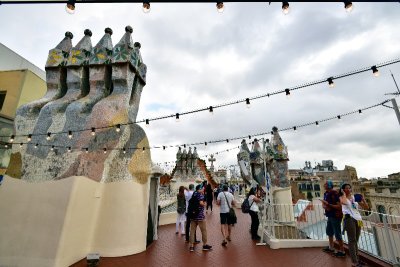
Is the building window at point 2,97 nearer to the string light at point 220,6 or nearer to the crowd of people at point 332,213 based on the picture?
the crowd of people at point 332,213

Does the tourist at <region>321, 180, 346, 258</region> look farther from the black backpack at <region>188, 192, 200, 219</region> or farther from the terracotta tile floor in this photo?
the black backpack at <region>188, 192, 200, 219</region>

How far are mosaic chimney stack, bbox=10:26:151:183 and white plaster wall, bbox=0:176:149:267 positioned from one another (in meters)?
0.42

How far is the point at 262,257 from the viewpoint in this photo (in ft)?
20.2

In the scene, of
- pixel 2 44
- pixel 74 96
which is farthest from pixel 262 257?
pixel 2 44

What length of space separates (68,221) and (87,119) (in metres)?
3.47

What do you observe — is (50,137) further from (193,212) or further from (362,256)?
(362,256)

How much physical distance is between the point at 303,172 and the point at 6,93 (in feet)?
286

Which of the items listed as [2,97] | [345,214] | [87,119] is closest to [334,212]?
[345,214]

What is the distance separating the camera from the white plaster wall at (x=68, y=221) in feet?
18.7

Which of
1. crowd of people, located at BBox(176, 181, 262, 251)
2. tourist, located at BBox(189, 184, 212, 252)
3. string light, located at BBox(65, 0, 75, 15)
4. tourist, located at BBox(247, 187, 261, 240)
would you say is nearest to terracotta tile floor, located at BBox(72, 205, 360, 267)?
tourist, located at BBox(189, 184, 212, 252)

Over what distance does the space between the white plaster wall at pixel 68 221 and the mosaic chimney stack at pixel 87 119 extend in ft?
1.37

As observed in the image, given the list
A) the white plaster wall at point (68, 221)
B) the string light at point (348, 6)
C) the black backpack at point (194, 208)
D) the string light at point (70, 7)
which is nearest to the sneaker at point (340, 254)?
the black backpack at point (194, 208)

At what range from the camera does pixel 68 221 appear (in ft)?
19.1

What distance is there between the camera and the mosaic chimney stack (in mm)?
6980
